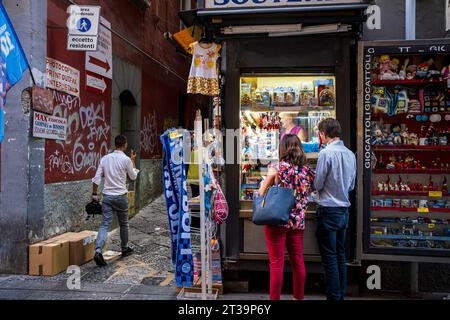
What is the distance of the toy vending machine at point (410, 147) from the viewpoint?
189 inches

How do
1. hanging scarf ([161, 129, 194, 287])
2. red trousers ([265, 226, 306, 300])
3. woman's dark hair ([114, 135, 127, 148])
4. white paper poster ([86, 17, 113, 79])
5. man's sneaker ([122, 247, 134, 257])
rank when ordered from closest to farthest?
red trousers ([265, 226, 306, 300]), hanging scarf ([161, 129, 194, 287]), woman's dark hair ([114, 135, 127, 148]), man's sneaker ([122, 247, 134, 257]), white paper poster ([86, 17, 113, 79])

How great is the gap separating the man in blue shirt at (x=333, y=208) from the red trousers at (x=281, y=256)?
0.27 meters

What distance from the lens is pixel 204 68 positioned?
5020 millimetres

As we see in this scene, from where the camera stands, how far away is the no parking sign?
221 inches

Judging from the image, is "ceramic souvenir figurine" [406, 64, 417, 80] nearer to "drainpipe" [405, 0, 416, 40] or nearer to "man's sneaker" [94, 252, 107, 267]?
"drainpipe" [405, 0, 416, 40]

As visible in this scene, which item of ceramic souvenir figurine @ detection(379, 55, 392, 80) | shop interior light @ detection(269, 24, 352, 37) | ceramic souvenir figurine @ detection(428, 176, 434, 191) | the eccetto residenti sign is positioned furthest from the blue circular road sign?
ceramic souvenir figurine @ detection(428, 176, 434, 191)

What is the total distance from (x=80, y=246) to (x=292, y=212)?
11.1ft

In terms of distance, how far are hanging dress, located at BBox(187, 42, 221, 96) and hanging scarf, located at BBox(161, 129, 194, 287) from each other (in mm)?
1038

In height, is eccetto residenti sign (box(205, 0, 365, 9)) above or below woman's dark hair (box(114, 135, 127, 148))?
above

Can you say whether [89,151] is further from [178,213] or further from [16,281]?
[178,213]

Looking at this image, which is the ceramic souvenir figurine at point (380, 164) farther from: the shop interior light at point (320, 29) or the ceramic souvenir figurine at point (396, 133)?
the shop interior light at point (320, 29)

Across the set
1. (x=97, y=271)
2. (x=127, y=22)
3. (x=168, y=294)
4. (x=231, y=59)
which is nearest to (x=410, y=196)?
(x=231, y=59)

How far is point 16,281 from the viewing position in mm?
4980

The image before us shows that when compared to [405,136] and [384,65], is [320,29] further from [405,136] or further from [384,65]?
[405,136]
